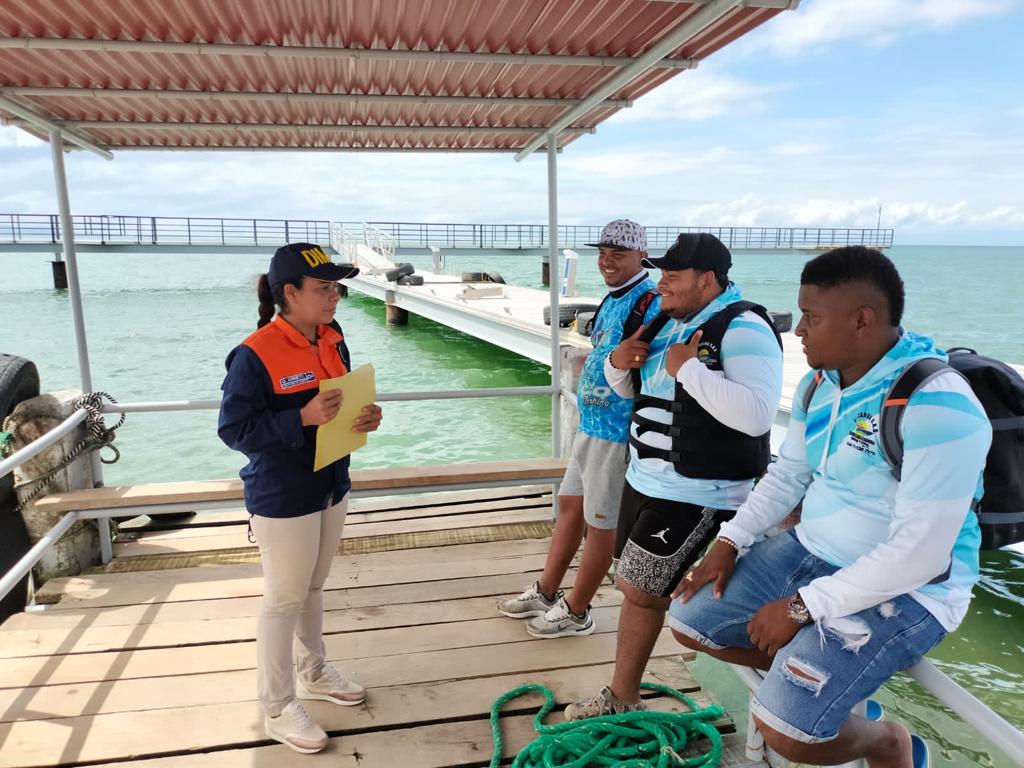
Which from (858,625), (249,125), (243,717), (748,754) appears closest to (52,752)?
(243,717)

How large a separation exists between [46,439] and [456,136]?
2.71 m

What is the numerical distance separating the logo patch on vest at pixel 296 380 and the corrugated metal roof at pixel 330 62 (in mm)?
1254

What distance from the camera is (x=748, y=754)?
2.24 metres

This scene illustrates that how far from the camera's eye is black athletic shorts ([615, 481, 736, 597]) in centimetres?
214

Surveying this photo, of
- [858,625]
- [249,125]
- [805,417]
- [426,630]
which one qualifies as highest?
[249,125]

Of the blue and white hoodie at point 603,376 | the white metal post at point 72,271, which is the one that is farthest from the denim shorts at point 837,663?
the white metal post at point 72,271

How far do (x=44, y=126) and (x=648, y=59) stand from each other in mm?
2923

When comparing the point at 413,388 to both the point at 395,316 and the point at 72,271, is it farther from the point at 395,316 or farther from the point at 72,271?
the point at 72,271

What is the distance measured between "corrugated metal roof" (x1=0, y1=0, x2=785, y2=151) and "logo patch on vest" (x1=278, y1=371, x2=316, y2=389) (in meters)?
1.25

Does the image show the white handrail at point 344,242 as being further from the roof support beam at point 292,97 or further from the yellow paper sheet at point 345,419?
the yellow paper sheet at point 345,419

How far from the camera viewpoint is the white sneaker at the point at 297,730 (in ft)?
7.38

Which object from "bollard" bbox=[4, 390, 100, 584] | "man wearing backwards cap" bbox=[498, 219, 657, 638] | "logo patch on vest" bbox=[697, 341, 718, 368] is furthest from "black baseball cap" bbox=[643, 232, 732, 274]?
"bollard" bbox=[4, 390, 100, 584]

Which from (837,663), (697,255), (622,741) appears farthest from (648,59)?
(622,741)

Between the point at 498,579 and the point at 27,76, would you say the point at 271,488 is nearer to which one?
the point at 498,579
